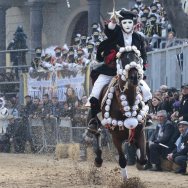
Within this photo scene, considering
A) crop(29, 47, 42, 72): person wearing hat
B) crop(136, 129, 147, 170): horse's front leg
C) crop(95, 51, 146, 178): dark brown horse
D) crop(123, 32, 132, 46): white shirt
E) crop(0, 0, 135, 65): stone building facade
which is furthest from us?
crop(0, 0, 135, 65): stone building facade

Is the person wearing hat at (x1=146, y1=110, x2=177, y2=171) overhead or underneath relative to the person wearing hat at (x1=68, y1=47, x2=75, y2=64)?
underneath

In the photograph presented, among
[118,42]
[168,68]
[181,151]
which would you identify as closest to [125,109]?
Answer: [118,42]

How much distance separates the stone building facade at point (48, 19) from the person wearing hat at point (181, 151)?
57.7 feet

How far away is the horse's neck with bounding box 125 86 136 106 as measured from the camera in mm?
13289

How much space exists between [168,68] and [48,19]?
67.6ft

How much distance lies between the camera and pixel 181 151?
1656cm

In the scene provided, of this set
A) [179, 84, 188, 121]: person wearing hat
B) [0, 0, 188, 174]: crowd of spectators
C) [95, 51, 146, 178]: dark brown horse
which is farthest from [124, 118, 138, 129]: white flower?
[179, 84, 188, 121]: person wearing hat

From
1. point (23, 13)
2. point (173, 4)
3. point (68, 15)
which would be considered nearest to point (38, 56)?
point (68, 15)

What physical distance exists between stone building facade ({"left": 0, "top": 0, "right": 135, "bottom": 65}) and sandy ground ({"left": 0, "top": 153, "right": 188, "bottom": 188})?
1594 cm

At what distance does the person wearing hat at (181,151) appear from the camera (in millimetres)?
16391

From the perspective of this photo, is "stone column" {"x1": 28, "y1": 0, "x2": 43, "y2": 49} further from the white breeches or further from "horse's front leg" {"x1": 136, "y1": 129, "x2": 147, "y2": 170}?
"horse's front leg" {"x1": 136, "y1": 129, "x2": 147, "y2": 170}

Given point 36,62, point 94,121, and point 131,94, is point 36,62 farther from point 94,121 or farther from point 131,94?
point 131,94

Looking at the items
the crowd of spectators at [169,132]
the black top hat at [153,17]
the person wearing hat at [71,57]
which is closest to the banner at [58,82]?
the person wearing hat at [71,57]

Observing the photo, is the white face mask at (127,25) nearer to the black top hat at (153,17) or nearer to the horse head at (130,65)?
the horse head at (130,65)
